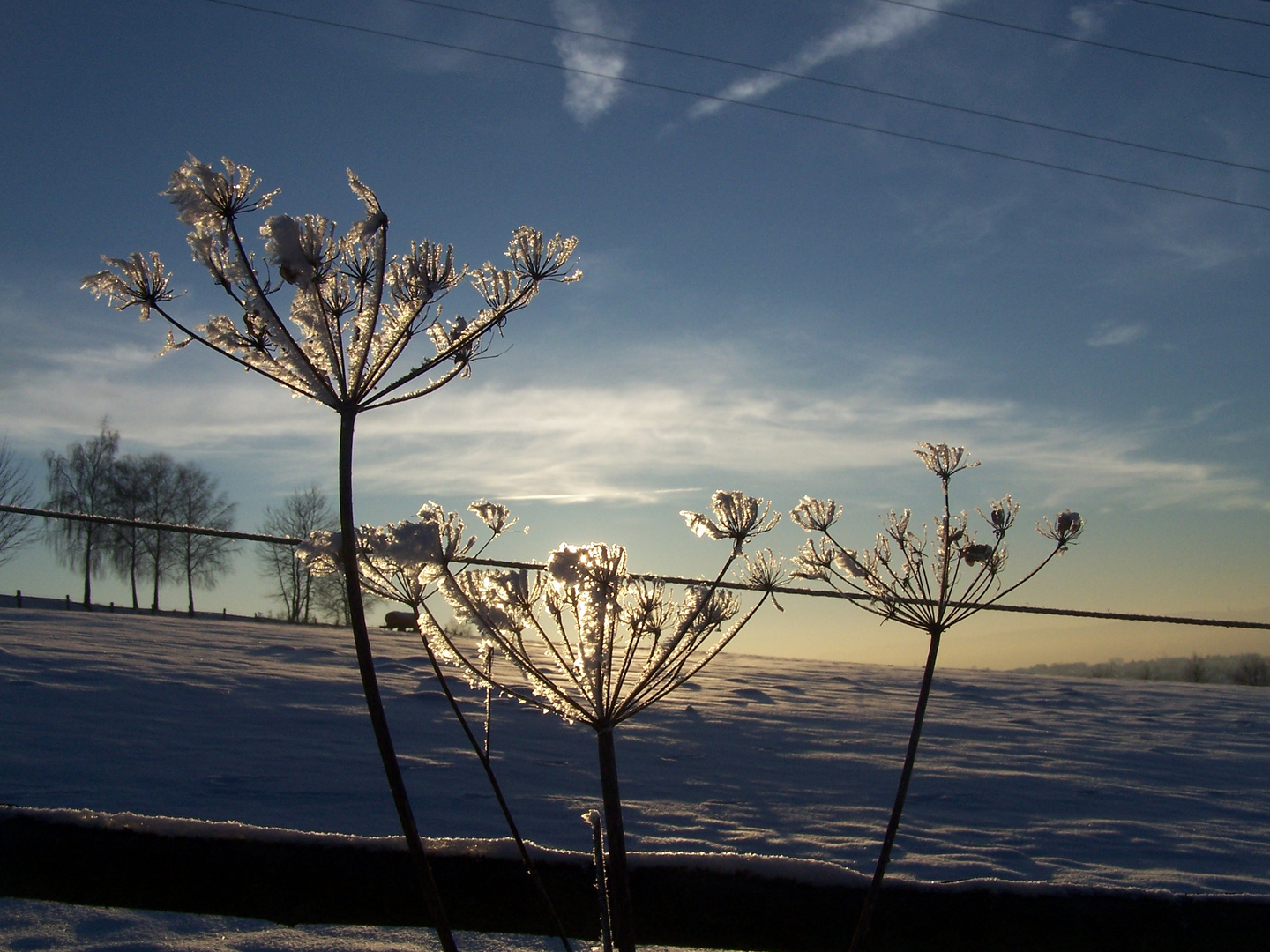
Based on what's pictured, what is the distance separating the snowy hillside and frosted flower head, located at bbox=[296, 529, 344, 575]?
1.99 m

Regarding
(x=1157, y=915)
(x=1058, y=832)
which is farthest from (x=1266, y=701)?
(x=1157, y=915)

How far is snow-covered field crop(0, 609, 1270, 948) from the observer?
3.08 metres

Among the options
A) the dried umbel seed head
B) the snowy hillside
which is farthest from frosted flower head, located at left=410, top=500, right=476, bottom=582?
the snowy hillside

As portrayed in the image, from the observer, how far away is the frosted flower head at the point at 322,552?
1198 millimetres

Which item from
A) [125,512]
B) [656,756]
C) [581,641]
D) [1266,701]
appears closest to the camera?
[581,641]

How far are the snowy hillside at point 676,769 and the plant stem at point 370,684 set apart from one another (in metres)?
2.02

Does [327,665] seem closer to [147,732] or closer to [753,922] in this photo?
[147,732]

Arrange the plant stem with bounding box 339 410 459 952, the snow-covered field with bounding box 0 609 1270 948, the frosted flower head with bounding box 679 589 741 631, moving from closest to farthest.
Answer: the plant stem with bounding box 339 410 459 952 < the frosted flower head with bounding box 679 589 741 631 < the snow-covered field with bounding box 0 609 1270 948

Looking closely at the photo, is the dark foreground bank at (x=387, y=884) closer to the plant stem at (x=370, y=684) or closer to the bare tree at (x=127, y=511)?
the plant stem at (x=370, y=684)

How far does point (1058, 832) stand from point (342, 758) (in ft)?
10.7

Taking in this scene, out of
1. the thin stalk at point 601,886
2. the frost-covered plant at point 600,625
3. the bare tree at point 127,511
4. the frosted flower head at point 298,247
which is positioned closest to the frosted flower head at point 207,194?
the frosted flower head at point 298,247

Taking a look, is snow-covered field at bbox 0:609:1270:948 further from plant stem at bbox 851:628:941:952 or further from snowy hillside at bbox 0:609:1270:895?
plant stem at bbox 851:628:941:952

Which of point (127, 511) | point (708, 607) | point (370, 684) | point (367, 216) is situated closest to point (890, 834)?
point (708, 607)

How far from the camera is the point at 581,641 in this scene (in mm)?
1358
